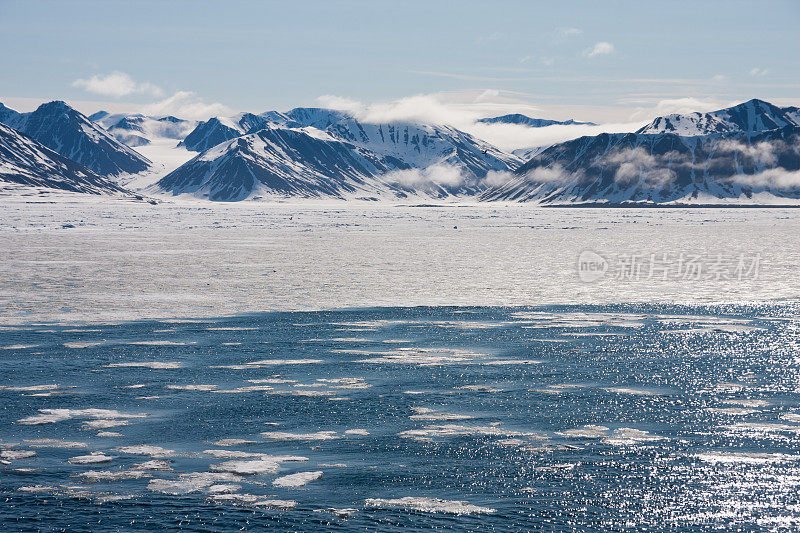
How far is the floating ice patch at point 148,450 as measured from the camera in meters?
12.9

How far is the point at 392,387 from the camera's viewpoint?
57.9ft

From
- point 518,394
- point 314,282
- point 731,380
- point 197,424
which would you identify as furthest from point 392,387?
point 314,282

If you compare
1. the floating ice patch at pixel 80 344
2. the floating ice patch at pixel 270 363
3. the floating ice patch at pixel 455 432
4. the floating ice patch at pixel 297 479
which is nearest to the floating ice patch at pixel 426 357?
the floating ice patch at pixel 270 363

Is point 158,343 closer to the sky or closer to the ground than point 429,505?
closer to the sky

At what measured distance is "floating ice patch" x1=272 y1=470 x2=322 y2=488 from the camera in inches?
461

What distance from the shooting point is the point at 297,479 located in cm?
1193

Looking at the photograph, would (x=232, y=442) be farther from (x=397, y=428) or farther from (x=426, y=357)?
(x=426, y=357)

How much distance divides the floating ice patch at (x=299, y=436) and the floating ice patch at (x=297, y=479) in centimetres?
174

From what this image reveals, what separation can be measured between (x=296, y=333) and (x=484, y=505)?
1387cm

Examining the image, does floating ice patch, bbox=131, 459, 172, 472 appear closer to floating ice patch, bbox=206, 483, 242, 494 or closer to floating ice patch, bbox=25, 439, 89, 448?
floating ice patch, bbox=206, 483, 242, 494

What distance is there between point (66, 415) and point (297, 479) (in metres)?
5.55

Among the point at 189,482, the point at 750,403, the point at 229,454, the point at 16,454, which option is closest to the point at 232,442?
the point at 229,454

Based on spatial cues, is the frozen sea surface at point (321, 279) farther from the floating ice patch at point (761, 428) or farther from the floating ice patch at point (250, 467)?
the floating ice patch at point (761, 428)

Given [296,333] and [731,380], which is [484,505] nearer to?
[731,380]
